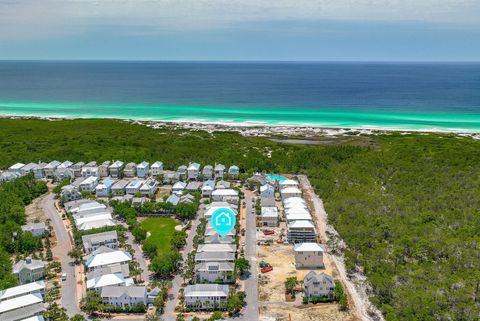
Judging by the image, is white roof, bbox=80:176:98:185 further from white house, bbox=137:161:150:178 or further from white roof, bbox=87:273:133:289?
white roof, bbox=87:273:133:289

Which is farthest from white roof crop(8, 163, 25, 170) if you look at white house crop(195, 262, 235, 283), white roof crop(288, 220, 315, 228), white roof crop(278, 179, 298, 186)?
white roof crop(288, 220, 315, 228)

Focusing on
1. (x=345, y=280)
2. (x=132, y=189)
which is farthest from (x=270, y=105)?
(x=345, y=280)

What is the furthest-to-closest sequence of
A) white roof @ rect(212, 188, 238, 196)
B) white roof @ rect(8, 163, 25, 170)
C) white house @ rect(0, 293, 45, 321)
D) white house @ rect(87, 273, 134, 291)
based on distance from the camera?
white roof @ rect(8, 163, 25, 170) < white roof @ rect(212, 188, 238, 196) < white house @ rect(87, 273, 134, 291) < white house @ rect(0, 293, 45, 321)

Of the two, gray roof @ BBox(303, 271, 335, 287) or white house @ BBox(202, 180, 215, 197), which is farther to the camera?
white house @ BBox(202, 180, 215, 197)

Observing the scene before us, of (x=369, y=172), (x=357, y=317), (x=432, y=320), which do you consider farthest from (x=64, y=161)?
(x=432, y=320)

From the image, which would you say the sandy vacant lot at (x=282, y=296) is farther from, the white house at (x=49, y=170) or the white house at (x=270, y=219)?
the white house at (x=49, y=170)

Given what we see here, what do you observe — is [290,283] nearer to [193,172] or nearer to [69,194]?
[193,172]
